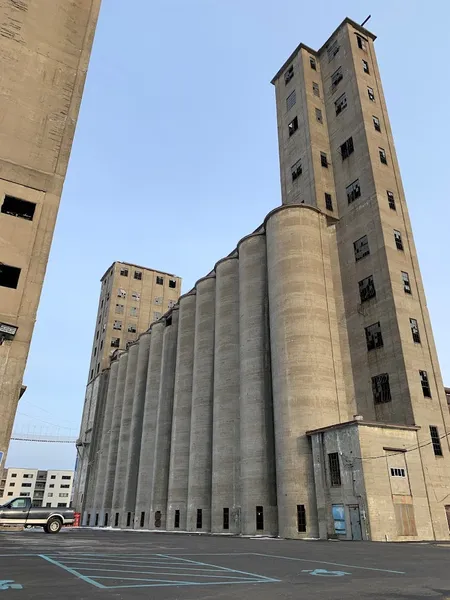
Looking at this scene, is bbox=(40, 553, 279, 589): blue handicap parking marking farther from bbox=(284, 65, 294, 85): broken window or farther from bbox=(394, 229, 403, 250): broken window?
bbox=(284, 65, 294, 85): broken window

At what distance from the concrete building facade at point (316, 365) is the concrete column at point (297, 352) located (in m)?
0.11

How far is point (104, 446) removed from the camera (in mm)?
72000

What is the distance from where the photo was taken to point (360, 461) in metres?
28.9

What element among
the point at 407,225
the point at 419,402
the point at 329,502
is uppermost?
the point at 407,225

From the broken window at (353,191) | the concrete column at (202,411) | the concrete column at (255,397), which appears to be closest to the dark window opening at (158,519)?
the concrete column at (202,411)

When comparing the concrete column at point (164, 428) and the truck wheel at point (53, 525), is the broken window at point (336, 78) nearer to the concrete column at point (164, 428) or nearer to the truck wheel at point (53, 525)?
the concrete column at point (164, 428)

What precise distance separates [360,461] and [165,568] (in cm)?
2065

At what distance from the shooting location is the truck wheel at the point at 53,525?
2875 cm

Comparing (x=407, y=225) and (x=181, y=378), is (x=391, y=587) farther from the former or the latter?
(x=181, y=378)

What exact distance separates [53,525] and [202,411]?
61.8ft

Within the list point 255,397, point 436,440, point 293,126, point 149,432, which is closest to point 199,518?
point 255,397

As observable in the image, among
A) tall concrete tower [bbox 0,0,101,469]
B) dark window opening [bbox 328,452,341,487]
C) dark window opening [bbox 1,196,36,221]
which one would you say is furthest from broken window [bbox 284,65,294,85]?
dark window opening [bbox 328,452,341,487]

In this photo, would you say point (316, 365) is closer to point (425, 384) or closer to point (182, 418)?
point (425, 384)

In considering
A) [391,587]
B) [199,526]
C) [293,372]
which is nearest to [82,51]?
[293,372]
